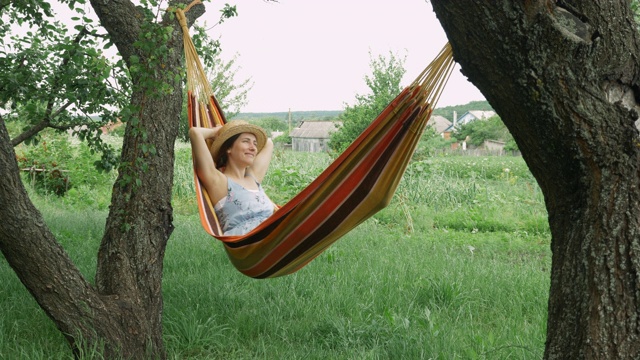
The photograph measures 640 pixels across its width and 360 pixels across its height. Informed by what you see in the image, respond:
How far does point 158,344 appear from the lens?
2314 mm

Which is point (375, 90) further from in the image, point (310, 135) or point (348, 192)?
point (310, 135)

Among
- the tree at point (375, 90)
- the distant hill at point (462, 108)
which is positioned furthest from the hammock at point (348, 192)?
the distant hill at point (462, 108)

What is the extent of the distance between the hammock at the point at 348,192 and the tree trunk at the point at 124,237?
0.89 feet

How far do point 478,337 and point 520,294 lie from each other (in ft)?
2.56

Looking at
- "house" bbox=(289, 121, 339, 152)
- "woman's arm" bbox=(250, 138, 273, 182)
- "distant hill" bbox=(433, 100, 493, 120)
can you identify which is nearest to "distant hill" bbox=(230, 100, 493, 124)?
"distant hill" bbox=(433, 100, 493, 120)

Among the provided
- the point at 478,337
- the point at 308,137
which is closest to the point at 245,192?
the point at 478,337

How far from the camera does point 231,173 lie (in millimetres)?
2969

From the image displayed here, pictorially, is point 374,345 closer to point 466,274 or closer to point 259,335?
point 259,335

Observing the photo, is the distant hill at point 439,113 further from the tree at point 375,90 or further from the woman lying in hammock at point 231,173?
the woman lying in hammock at point 231,173

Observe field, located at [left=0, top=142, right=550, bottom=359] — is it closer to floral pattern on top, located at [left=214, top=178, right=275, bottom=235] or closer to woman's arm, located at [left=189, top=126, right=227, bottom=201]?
floral pattern on top, located at [left=214, top=178, right=275, bottom=235]

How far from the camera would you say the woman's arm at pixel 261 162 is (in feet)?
10.2

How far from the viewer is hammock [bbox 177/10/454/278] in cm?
192

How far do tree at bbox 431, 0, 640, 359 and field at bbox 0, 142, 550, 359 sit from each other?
28.0 inches

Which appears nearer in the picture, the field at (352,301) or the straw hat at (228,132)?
the field at (352,301)
